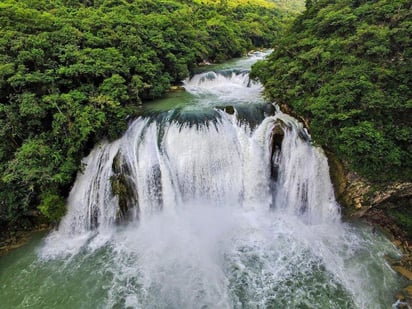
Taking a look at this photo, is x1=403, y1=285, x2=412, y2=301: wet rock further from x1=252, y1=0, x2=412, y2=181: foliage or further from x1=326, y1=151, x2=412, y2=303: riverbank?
x1=252, y1=0, x2=412, y2=181: foliage

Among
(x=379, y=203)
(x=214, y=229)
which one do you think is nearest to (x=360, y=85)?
(x=379, y=203)

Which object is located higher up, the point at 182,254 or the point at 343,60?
the point at 343,60

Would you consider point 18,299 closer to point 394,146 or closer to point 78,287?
point 78,287

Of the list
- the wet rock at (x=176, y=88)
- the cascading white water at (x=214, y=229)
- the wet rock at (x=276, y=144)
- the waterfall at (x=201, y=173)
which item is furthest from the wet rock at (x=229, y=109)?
the wet rock at (x=176, y=88)

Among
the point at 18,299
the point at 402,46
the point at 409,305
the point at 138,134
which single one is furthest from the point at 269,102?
the point at 18,299

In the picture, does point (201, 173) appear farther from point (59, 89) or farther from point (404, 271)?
point (404, 271)

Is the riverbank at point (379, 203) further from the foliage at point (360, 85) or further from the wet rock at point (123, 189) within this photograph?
the wet rock at point (123, 189)
